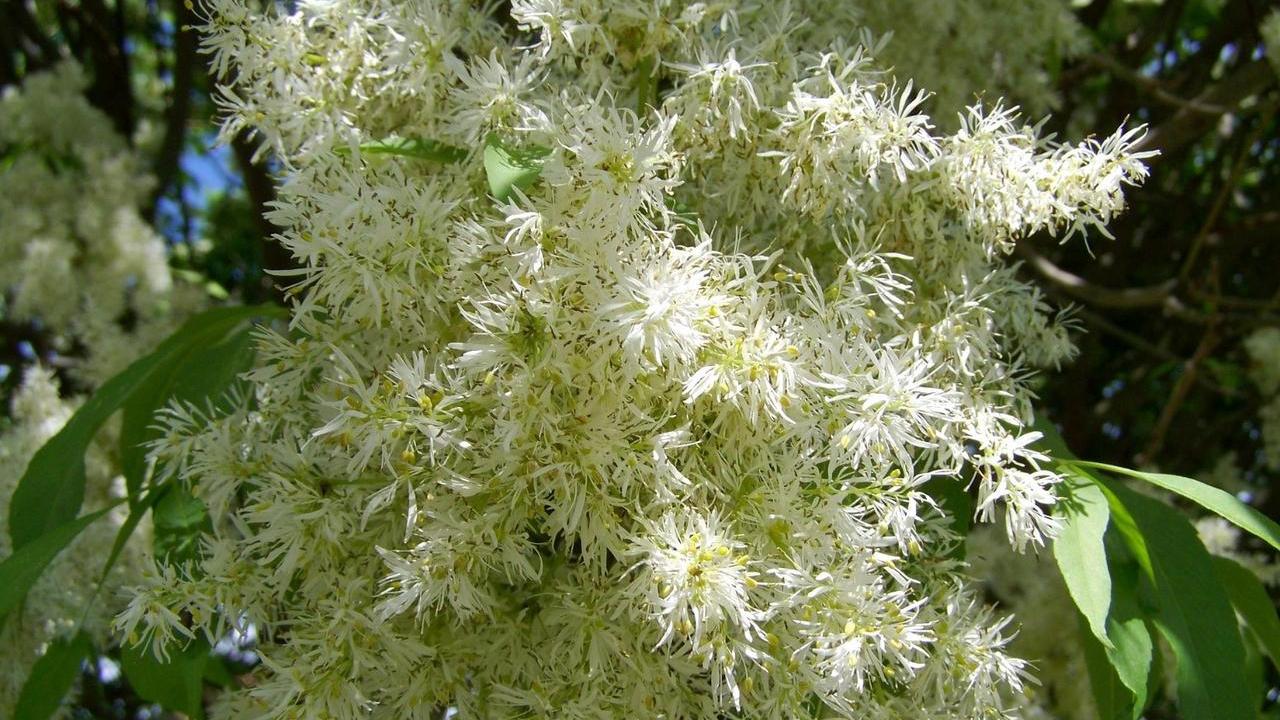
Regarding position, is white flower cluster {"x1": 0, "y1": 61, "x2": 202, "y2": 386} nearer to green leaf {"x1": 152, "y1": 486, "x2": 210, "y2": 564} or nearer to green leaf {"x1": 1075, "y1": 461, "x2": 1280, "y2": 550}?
green leaf {"x1": 152, "y1": 486, "x2": 210, "y2": 564}

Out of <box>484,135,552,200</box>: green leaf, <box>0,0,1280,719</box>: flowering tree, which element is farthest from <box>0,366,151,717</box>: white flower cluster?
<box>484,135,552,200</box>: green leaf

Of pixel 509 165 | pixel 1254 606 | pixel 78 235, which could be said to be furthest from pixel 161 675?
pixel 78 235

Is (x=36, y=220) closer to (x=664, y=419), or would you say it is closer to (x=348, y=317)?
(x=348, y=317)

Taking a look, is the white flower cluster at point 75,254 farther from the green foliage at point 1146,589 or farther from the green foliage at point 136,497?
the green foliage at point 1146,589

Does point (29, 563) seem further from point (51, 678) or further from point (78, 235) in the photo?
point (78, 235)

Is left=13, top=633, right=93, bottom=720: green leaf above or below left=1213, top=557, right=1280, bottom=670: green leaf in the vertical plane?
below
